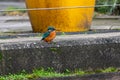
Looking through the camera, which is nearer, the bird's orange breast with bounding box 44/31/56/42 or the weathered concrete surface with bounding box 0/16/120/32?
the bird's orange breast with bounding box 44/31/56/42

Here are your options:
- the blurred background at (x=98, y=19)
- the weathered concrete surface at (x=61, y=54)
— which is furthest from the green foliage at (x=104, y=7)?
the weathered concrete surface at (x=61, y=54)

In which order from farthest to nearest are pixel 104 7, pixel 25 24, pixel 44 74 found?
pixel 104 7, pixel 25 24, pixel 44 74

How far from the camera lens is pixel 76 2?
6297 mm

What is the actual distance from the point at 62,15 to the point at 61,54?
1456 millimetres

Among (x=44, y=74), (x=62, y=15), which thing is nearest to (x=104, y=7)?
(x=62, y=15)

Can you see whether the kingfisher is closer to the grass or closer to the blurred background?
the grass

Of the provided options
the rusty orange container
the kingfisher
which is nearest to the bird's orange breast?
the kingfisher

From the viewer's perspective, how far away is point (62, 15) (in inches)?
252

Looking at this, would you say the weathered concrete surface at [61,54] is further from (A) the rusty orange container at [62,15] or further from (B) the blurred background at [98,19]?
(B) the blurred background at [98,19]

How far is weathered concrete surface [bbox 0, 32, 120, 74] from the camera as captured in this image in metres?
4.95

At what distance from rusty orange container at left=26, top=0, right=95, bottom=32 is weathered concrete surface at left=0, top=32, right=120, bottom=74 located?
3.91ft

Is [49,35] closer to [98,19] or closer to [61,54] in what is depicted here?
[61,54]

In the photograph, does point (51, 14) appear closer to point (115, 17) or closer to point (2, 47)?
point (2, 47)

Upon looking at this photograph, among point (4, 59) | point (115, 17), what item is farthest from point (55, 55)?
point (115, 17)
